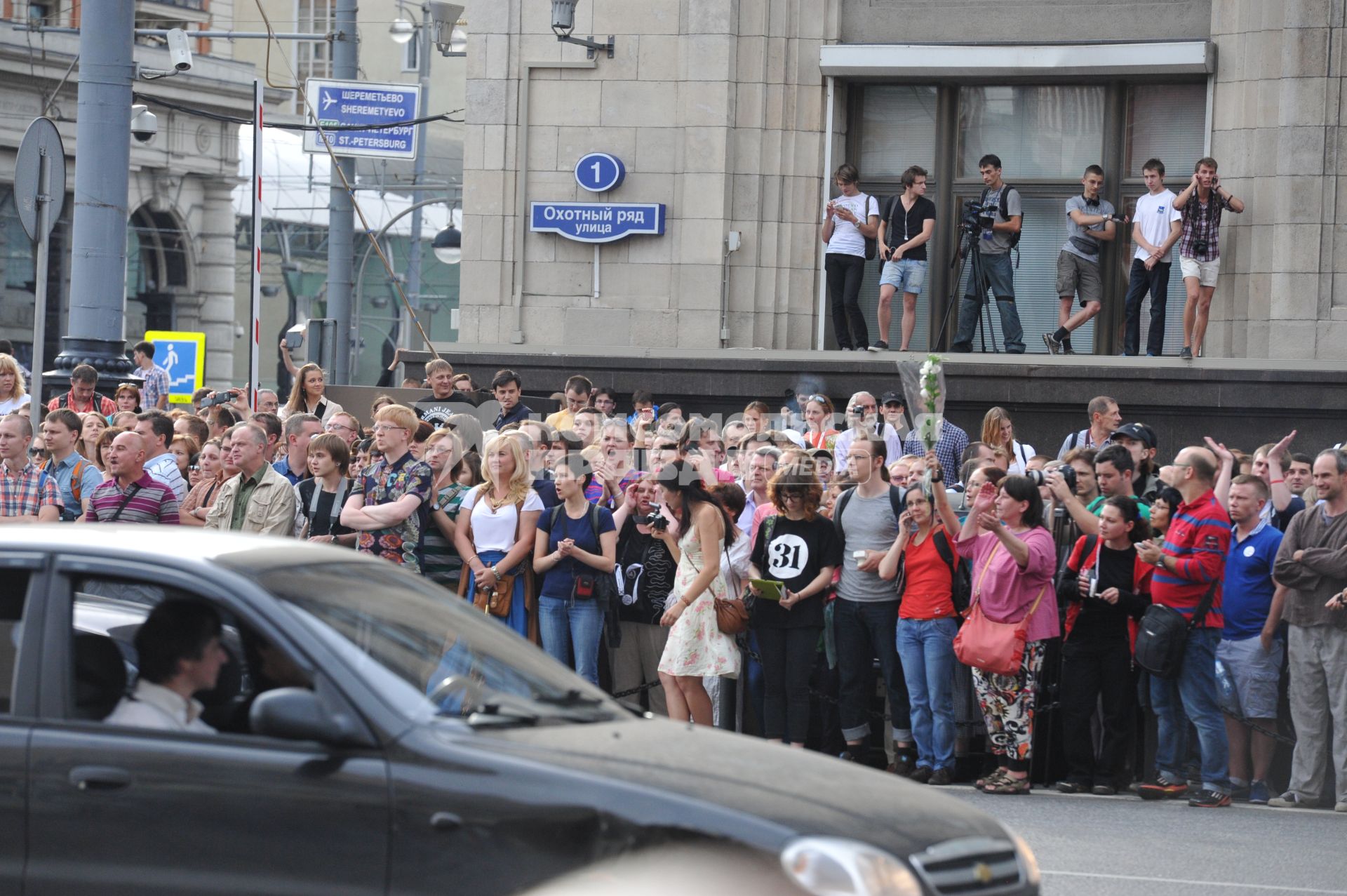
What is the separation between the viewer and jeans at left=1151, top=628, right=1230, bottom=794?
9.89m

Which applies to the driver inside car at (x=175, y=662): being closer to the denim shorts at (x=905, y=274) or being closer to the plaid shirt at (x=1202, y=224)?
the denim shorts at (x=905, y=274)

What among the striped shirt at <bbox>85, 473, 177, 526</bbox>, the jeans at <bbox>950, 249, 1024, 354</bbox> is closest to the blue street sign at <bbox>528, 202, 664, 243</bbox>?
the jeans at <bbox>950, 249, 1024, 354</bbox>

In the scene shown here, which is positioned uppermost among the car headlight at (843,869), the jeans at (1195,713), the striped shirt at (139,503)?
the striped shirt at (139,503)

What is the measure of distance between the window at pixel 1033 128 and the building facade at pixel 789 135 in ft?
0.08

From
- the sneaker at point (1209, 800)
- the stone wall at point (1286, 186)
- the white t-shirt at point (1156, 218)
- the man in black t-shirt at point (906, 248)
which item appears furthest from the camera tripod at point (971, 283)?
the sneaker at point (1209, 800)

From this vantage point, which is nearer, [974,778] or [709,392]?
[974,778]

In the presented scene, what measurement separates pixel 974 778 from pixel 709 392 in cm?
789

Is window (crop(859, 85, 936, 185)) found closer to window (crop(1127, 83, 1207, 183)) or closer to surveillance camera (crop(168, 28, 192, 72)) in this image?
window (crop(1127, 83, 1207, 183))

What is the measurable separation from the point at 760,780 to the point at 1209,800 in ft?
18.8

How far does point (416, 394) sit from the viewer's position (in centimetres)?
1703

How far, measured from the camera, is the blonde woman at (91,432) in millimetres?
13180

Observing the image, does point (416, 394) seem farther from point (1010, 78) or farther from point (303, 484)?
point (1010, 78)

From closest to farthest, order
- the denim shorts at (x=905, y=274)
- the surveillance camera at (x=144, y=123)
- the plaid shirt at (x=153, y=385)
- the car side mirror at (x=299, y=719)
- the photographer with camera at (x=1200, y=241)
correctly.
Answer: the car side mirror at (x=299, y=719) < the photographer with camera at (x=1200, y=241) < the denim shorts at (x=905, y=274) < the plaid shirt at (x=153, y=385) < the surveillance camera at (x=144, y=123)

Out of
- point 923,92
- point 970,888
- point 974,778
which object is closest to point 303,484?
point 974,778
